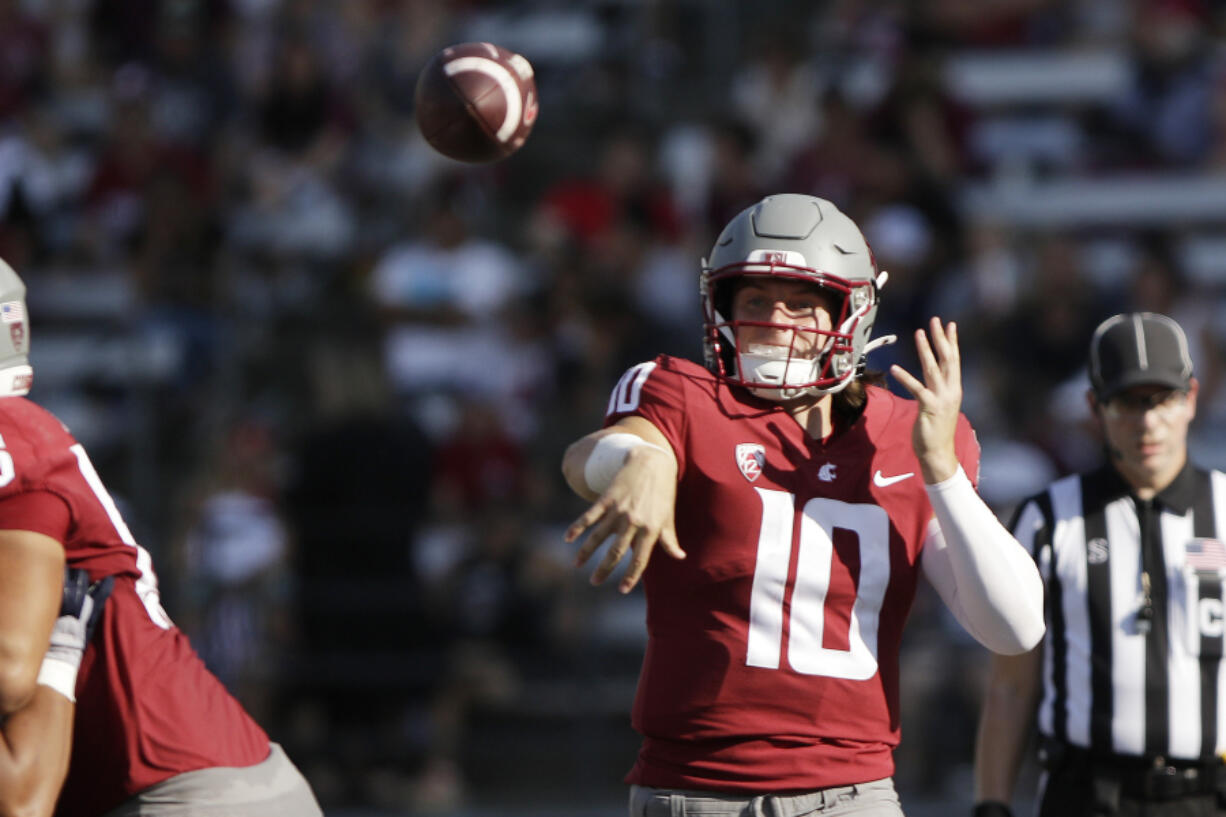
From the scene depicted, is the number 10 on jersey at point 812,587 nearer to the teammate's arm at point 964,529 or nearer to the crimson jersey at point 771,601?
the crimson jersey at point 771,601

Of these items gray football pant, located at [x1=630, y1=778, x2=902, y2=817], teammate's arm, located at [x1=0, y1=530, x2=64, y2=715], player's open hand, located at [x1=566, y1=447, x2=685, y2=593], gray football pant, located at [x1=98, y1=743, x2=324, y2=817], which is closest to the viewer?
teammate's arm, located at [x1=0, y1=530, x2=64, y2=715]

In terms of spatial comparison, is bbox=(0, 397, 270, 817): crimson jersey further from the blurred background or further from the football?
the blurred background

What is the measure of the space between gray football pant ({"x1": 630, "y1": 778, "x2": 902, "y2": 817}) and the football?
5.59 ft

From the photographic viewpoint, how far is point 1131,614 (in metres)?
4.08

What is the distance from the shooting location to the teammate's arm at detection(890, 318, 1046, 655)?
3.15m

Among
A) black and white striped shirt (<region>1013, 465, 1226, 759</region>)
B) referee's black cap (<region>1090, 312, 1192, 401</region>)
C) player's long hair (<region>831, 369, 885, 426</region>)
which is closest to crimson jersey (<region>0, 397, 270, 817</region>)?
player's long hair (<region>831, 369, 885, 426</region>)

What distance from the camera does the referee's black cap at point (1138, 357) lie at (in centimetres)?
406

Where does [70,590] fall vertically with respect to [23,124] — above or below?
below

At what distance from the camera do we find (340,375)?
8.85m

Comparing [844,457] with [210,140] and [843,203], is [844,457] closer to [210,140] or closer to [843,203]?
[843,203]

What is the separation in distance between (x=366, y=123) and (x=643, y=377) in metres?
6.90

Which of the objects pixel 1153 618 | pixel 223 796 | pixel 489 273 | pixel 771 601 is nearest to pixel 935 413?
pixel 771 601

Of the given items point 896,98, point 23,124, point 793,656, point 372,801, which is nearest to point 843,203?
point 896,98

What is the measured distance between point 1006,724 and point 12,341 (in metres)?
2.44
